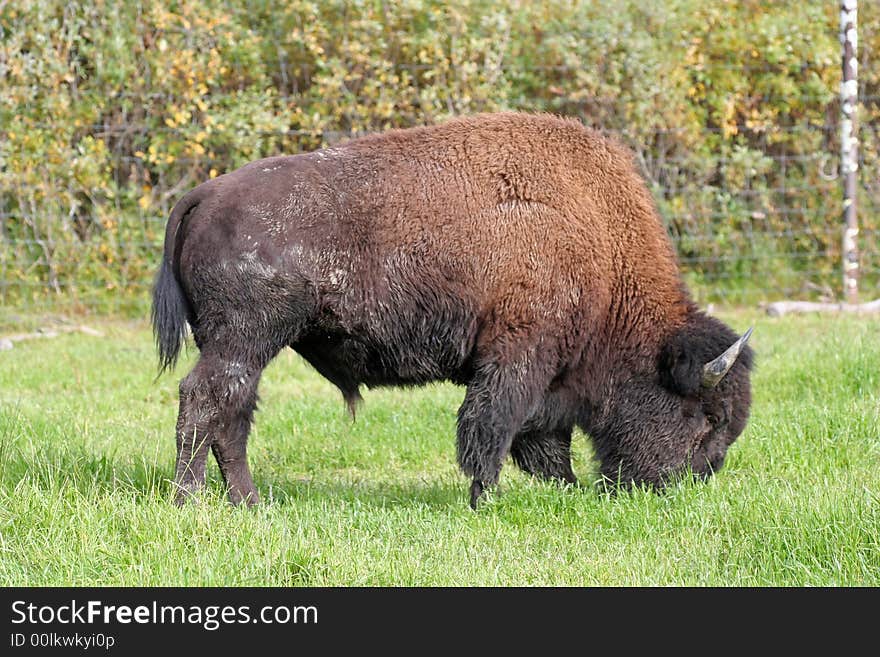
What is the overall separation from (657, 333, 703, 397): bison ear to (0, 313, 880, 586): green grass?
19.9 inches

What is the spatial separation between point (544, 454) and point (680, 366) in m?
0.88

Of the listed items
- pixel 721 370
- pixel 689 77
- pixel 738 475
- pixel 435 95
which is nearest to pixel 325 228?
pixel 721 370

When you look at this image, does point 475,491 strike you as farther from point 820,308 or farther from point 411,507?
point 820,308

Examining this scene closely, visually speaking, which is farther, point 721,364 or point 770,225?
point 770,225

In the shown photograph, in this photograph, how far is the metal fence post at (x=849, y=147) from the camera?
11227mm

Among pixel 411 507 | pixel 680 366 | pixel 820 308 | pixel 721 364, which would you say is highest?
pixel 721 364

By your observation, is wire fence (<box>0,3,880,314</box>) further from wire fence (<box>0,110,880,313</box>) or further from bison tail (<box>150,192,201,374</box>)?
bison tail (<box>150,192,201,374</box>)

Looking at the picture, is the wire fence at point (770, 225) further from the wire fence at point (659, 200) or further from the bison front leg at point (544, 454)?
A: the bison front leg at point (544, 454)

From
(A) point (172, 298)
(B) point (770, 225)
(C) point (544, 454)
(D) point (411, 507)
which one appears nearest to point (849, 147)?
(B) point (770, 225)

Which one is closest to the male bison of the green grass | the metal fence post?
the green grass

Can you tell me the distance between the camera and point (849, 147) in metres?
11.4

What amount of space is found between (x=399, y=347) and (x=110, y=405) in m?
2.92

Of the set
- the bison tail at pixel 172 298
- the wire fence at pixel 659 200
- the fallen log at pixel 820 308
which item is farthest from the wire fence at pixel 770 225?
the bison tail at pixel 172 298
